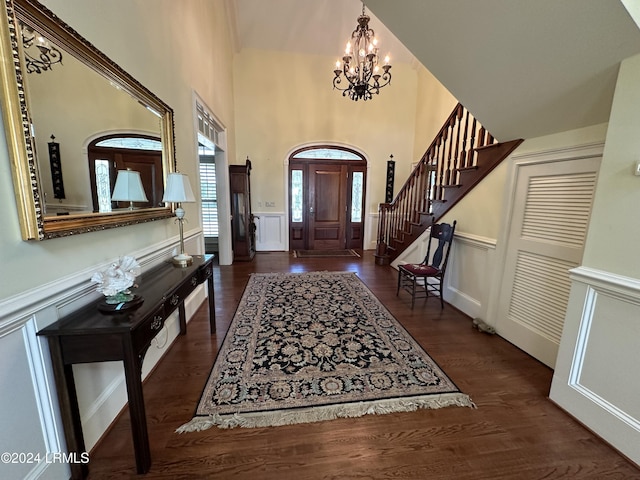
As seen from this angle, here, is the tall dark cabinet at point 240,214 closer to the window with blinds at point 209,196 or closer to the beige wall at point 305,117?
the beige wall at point 305,117

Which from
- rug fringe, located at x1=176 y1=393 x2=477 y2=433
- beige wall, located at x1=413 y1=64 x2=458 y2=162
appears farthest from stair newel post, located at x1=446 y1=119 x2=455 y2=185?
rug fringe, located at x1=176 y1=393 x2=477 y2=433

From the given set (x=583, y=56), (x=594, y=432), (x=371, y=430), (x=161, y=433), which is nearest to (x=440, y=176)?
(x=583, y=56)

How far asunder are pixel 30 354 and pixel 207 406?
101 centimetres

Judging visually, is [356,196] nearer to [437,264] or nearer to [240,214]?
[240,214]

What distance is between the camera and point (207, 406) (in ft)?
5.76

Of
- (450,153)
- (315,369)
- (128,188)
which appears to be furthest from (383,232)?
(128,188)

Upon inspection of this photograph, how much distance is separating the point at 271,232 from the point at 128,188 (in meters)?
4.61

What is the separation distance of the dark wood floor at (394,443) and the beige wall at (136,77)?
3.42 feet

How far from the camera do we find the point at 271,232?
21.2ft

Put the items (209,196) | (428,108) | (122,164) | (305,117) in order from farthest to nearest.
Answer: (209,196), (305,117), (428,108), (122,164)

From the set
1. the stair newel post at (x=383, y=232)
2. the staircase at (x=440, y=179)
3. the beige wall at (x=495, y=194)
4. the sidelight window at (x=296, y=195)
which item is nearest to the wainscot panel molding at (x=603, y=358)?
the beige wall at (x=495, y=194)

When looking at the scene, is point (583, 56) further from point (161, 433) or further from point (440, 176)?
point (161, 433)

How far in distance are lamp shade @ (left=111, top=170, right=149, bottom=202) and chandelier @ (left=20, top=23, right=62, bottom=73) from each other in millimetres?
683

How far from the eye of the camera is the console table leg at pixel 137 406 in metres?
1.22
